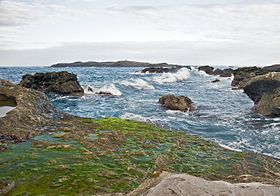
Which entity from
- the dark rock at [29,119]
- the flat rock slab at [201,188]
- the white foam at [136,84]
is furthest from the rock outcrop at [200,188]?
the white foam at [136,84]

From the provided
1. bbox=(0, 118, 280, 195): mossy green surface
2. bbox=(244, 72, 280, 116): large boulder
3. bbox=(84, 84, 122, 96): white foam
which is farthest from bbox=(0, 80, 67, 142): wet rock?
bbox=(84, 84, 122, 96): white foam

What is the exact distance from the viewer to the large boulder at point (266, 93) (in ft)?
71.7

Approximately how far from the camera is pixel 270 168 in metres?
11.1

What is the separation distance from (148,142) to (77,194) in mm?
5531

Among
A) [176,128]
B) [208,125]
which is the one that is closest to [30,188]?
[176,128]

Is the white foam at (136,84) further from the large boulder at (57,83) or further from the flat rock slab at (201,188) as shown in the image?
the flat rock slab at (201,188)

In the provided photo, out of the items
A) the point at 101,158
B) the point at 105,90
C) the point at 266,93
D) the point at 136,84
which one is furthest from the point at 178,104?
the point at 136,84

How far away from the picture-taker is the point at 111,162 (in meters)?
10.3

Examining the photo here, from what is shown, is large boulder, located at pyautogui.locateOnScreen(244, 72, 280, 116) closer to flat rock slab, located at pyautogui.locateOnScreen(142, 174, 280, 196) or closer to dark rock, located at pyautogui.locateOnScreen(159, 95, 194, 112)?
dark rock, located at pyautogui.locateOnScreen(159, 95, 194, 112)

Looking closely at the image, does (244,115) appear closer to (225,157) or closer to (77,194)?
(225,157)

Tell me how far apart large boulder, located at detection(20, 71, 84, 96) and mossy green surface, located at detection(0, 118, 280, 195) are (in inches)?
908

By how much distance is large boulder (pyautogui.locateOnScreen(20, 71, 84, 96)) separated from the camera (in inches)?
1437

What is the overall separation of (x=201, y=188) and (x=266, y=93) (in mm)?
20804

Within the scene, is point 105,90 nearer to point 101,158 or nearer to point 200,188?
point 101,158
